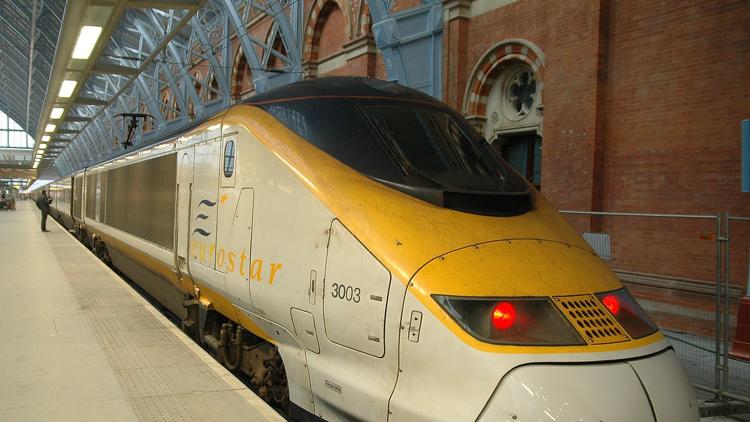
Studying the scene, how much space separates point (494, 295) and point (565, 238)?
0.94m

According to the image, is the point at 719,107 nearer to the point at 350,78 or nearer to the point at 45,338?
the point at 350,78

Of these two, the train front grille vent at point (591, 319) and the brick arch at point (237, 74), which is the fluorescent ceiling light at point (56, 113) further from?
the train front grille vent at point (591, 319)

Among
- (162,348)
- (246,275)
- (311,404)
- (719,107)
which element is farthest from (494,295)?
(719,107)

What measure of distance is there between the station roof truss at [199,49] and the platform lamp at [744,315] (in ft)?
16.2

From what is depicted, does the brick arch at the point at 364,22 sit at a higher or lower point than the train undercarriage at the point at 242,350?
higher

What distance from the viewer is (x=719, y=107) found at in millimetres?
7293

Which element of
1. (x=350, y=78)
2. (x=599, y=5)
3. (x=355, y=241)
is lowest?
(x=355, y=241)

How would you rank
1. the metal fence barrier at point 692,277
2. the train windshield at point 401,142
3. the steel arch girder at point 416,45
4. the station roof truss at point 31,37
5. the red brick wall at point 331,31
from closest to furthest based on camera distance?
1. the train windshield at point 401,142
2. the metal fence barrier at point 692,277
3. the steel arch girder at point 416,45
4. the red brick wall at point 331,31
5. the station roof truss at point 31,37

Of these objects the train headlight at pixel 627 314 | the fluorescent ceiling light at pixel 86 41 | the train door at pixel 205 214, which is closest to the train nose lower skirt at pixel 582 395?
the train headlight at pixel 627 314

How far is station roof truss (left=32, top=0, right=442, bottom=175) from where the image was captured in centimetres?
883

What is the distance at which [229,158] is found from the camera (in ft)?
15.2

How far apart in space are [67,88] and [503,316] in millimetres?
13511

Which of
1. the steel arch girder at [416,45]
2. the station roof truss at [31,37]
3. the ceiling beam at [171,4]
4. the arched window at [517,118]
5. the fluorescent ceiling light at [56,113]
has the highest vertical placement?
the station roof truss at [31,37]

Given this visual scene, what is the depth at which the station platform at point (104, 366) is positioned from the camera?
3711 millimetres
